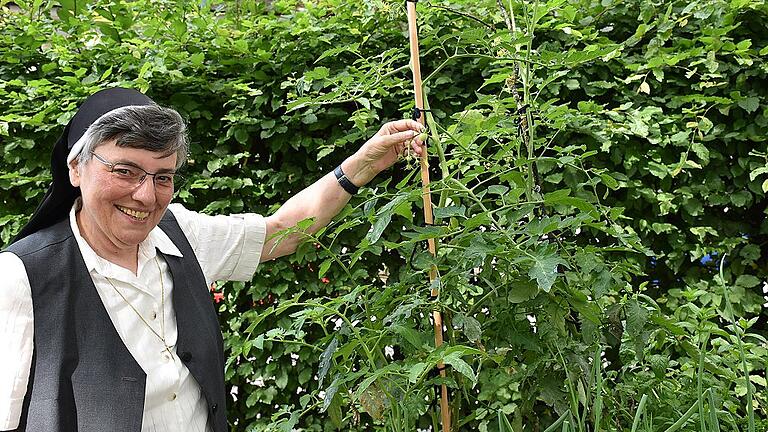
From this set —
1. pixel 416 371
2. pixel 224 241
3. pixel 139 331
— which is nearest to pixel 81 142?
pixel 139 331

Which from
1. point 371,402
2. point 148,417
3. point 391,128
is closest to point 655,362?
point 371,402

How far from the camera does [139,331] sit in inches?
75.0

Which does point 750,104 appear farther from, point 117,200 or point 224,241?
point 117,200

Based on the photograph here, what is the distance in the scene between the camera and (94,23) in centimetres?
311

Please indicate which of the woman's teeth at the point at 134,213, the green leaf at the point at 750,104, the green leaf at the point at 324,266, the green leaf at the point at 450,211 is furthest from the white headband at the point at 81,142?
the green leaf at the point at 750,104

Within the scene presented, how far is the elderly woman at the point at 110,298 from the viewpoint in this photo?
1758mm

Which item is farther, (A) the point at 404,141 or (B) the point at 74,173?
(A) the point at 404,141

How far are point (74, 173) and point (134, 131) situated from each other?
0.59 feet

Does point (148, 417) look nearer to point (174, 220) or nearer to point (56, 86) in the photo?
point (174, 220)

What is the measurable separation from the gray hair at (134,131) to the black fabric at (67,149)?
1.3 inches

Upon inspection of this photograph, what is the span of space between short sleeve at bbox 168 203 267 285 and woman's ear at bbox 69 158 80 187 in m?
0.35

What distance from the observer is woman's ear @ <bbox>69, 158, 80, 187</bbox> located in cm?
188

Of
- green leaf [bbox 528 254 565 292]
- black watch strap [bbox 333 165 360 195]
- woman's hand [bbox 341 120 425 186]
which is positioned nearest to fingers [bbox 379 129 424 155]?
woman's hand [bbox 341 120 425 186]

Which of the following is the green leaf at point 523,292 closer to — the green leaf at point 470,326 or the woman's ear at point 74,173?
the green leaf at point 470,326
